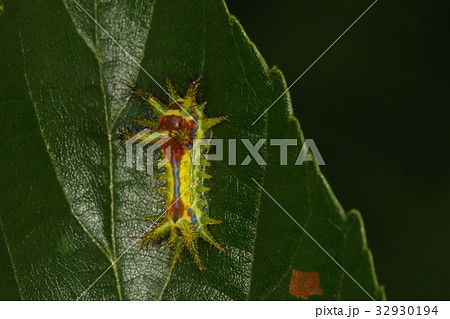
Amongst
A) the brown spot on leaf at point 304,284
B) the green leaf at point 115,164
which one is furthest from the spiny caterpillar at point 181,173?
the brown spot on leaf at point 304,284

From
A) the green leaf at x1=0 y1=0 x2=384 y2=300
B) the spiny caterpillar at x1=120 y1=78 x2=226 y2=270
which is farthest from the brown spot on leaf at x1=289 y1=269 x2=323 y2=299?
the spiny caterpillar at x1=120 y1=78 x2=226 y2=270

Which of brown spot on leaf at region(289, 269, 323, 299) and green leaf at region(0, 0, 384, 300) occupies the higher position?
green leaf at region(0, 0, 384, 300)

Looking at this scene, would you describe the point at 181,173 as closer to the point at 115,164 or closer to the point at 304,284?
the point at 115,164

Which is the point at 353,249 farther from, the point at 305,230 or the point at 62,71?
the point at 62,71

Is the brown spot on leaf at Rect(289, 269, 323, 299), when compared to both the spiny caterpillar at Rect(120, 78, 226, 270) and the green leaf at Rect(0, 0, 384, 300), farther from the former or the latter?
the spiny caterpillar at Rect(120, 78, 226, 270)

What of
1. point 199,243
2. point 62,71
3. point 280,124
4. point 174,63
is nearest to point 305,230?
point 280,124

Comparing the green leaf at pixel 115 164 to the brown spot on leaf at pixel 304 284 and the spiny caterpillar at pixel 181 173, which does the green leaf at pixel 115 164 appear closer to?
the brown spot on leaf at pixel 304 284

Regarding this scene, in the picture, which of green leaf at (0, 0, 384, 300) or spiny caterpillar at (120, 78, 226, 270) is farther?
spiny caterpillar at (120, 78, 226, 270)
